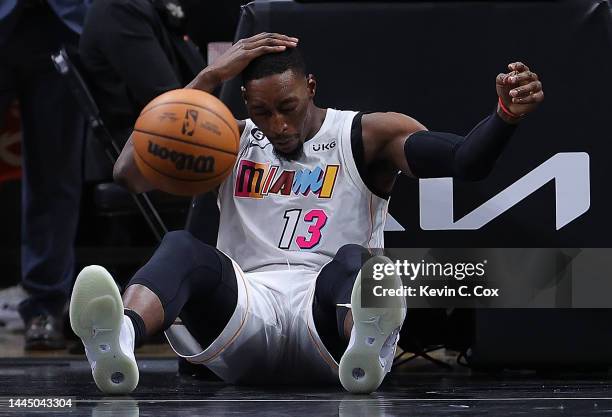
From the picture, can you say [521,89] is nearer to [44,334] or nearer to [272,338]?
[272,338]

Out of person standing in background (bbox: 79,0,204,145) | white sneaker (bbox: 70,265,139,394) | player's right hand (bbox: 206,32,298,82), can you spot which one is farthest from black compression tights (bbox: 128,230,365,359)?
person standing in background (bbox: 79,0,204,145)

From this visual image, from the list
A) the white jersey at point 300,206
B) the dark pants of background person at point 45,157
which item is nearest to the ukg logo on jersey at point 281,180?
the white jersey at point 300,206

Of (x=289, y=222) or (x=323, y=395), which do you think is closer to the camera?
(x=323, y=395)

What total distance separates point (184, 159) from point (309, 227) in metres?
0.57

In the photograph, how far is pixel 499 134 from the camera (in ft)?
12.0

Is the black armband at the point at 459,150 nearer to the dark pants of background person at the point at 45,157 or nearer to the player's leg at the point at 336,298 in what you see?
the player's leg at the point at 336,298

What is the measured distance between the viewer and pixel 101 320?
10.9ft

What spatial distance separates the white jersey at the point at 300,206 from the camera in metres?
3.97

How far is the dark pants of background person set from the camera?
5.79 m

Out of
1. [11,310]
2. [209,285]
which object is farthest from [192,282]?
[11,310]

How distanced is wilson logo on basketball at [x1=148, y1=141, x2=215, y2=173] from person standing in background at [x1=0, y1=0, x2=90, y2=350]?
2281 millimetres

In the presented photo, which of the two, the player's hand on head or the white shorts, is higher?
the player's hand on head

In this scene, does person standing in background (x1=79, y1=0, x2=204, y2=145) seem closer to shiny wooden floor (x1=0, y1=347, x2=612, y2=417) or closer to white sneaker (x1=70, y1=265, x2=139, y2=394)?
shiny wooden floor (x1=0, y1=347, x2=612, y2=417)

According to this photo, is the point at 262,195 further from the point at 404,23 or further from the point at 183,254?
the point at 404,23
